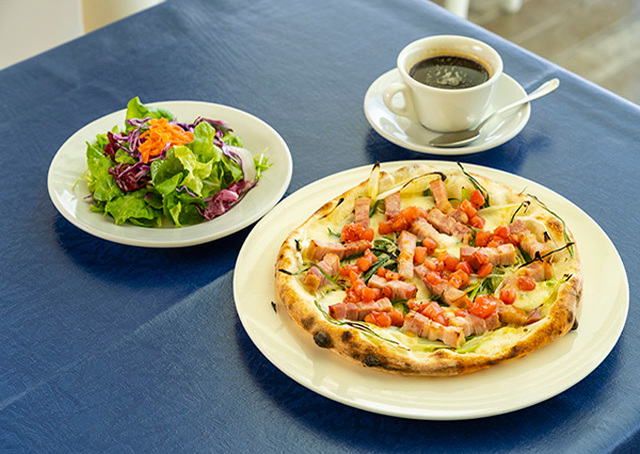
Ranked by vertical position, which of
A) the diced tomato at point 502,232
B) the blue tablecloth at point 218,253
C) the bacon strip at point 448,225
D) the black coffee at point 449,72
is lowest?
the blue tablecloth at point 218,253

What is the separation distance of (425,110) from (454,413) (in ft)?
3.43

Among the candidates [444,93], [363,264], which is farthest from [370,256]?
[444,93]

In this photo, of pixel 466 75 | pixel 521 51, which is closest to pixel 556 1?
pixel 521 51

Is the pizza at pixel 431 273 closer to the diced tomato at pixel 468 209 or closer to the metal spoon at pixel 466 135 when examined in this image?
the diced tomato at pixel 468 209

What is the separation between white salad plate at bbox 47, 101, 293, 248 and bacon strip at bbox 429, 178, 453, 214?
39cm

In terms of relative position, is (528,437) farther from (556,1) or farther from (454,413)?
(556,1)

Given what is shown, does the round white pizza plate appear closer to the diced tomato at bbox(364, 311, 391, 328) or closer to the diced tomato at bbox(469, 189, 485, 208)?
the diced tomato at bbox(364, 311, 391, 328)

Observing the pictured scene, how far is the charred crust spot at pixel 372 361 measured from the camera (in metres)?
1.42

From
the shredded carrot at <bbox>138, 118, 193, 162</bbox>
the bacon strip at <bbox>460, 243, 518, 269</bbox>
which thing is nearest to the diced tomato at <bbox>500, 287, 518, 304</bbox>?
the bacon strip at <bbox>460, 243, 518, 269</bbox>

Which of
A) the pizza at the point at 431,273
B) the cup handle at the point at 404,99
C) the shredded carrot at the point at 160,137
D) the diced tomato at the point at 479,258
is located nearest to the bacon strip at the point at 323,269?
the pizza at the point at 431,273

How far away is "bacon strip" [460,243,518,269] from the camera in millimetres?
1643

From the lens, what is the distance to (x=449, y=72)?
7.19 feet

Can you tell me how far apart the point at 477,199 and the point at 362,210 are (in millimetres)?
291

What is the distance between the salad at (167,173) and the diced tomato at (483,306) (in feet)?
2.35
